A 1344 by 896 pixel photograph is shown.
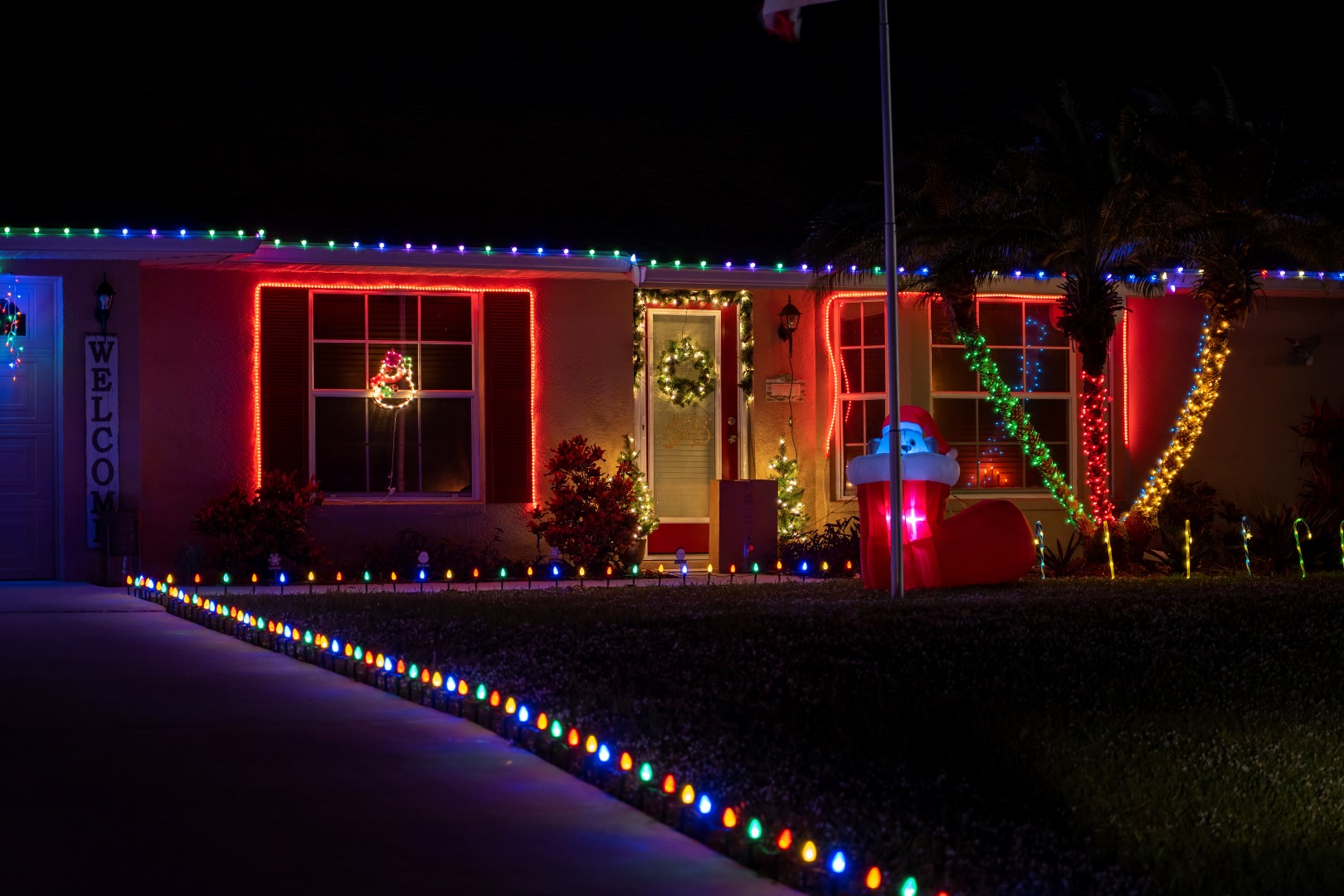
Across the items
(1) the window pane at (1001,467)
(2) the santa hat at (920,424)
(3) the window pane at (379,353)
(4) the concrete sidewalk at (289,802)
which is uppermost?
(3) the window pane at (379,353)

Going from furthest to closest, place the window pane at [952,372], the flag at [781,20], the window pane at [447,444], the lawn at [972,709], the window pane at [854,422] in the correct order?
the window pane at [952,372], the window pane at [854,422], the window pane at [447,444], the flag at [781,20], the lawn at [972,709]

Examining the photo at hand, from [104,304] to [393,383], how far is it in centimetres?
288

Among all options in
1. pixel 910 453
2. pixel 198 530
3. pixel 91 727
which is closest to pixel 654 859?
pixel 91 727

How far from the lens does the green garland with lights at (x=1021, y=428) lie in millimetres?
16875

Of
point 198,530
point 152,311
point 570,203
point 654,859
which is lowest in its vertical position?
point 654,859

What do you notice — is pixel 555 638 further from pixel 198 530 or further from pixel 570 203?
pixel 570 203

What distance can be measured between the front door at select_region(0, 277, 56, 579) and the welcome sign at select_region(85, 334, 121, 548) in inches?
22.6

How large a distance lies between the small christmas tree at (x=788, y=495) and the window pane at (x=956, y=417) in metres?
1.83

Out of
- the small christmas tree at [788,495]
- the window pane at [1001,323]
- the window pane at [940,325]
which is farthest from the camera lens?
the window pane at [1001,323]

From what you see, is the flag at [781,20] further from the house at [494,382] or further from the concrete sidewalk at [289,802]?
the concrete sidewalk at [289,802]

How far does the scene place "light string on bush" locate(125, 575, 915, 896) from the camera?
4.98 m

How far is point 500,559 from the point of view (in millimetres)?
16250

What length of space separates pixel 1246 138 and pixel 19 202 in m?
11.5

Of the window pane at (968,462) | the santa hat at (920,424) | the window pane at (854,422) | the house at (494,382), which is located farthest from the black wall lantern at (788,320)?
the santa hat at (920,424)
